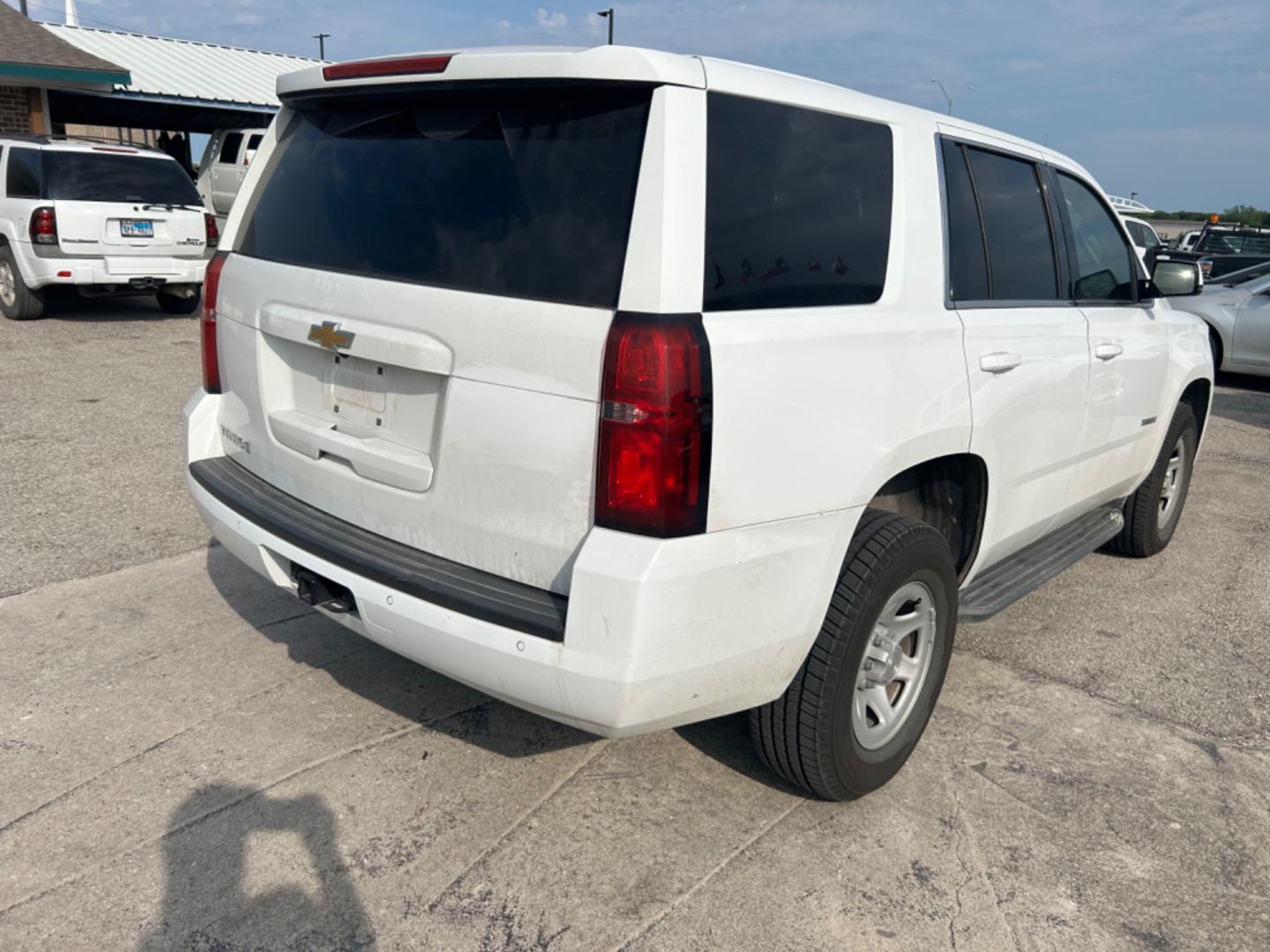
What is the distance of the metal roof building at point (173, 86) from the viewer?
21781 millimetres


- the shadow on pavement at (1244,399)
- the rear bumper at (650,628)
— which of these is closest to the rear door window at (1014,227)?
the rear bumper at (650,628)

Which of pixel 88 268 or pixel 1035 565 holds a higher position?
pixel 88 268

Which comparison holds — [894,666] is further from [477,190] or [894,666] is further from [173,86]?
[173,86]

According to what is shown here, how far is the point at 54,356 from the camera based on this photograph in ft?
31.3

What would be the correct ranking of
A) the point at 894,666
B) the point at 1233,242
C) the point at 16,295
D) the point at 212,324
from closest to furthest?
the point at 894,666 → the point at 212,324 → the point at 16,295 → the point at 1233,242

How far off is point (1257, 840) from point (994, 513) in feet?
3.95

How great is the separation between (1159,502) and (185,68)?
24666 mm

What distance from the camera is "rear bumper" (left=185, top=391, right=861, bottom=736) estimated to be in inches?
93.1

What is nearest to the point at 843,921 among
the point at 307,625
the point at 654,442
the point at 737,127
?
the point at 654,442

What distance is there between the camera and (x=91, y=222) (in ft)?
34.8

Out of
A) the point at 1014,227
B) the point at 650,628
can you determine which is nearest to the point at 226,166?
the point at 1014,227

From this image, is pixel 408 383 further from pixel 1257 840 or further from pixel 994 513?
pixel 1257 840

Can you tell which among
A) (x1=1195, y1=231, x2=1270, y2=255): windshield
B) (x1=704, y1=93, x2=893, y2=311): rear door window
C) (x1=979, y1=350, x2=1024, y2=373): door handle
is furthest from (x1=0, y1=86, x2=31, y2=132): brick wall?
(x1=1195, y1=231, x2=1270, y2=255): windshield

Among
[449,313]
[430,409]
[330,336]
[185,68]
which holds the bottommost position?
[430,409]
